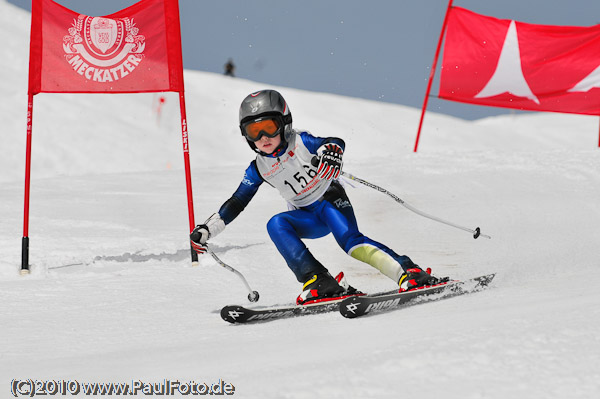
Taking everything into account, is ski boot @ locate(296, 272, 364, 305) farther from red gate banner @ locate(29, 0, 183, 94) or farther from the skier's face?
red gate banner @ locate(29, 0, 183, 94)

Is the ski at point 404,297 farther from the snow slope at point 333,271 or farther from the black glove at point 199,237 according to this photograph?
the black glove at point 199,237

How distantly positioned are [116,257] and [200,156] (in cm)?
1580

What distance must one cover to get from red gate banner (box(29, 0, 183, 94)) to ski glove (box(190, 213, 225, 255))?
212cm

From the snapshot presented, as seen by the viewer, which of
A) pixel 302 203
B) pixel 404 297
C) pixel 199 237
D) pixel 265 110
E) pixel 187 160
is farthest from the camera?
pixel 187 160

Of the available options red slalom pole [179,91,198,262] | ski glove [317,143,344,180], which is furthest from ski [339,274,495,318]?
red slalom pole [179,91,198,262]

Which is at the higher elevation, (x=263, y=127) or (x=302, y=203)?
(x=263, y=127)

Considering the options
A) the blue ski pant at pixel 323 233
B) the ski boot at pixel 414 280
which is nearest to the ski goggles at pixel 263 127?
the blue ski pant at pixel 323 233

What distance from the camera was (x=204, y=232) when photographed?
4332 mm

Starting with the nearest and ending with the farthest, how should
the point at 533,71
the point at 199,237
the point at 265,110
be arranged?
the point at 265,110 → the point at 199,237 → the point at 533,71

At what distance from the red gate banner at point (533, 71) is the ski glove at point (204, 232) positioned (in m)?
8.20

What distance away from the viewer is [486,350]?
2.32 m

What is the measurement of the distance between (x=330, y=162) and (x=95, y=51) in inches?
114

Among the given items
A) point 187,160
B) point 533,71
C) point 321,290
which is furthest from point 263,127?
point 533,71

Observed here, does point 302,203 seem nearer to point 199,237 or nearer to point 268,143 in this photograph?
point 268,143
